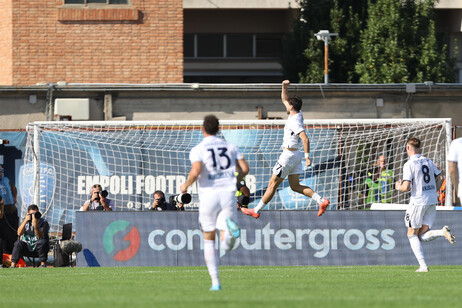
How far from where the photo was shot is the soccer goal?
24078 mm

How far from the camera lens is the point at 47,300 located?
35.0 ft

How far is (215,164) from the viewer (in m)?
11.3

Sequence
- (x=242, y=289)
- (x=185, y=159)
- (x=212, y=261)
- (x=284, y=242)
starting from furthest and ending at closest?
(x=185, y=159)
(x=284, y=242)
(x=242, y=289)
(x=212, y=261)

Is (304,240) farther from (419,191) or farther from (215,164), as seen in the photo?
(215,164)

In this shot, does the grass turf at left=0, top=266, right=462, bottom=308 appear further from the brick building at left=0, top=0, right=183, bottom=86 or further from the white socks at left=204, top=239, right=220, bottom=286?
the brick building at left=0, top=0, right=183, bottom=86

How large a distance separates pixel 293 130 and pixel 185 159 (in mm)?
9015

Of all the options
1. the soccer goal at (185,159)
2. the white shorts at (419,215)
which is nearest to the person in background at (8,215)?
the soccer goal at (185,159)

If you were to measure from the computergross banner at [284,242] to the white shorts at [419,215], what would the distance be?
14.4ft

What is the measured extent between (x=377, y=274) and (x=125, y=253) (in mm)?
6530

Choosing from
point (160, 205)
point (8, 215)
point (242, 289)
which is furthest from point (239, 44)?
point (242, 289)

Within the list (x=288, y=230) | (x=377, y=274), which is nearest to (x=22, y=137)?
(x=288, y=230)

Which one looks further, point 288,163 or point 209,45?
point 209,45

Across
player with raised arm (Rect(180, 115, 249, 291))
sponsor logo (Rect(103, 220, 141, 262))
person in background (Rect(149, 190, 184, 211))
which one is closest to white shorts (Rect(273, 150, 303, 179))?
sponsor logo (Rect(103, 220, 141, 262))

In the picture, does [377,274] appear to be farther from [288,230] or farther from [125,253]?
[125,253]
